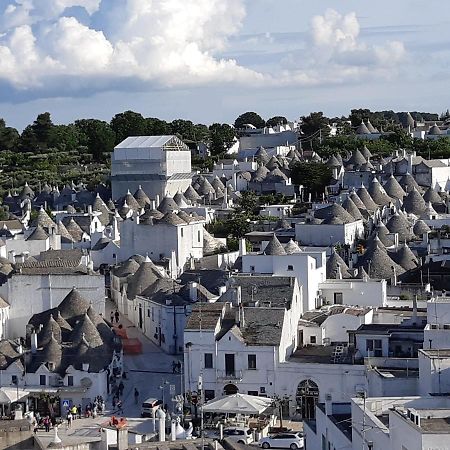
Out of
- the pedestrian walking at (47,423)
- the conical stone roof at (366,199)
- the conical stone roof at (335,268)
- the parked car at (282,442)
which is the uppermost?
the conical stone roof at (366,199)

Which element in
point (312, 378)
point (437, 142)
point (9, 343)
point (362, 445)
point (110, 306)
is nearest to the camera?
point (362, 445)

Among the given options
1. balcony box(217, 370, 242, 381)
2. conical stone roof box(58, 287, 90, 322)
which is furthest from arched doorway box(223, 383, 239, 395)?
conical stone roof box(58, 287, 90, 322)

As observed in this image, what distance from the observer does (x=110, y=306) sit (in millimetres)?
50281

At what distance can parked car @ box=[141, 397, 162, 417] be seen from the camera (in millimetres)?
34506

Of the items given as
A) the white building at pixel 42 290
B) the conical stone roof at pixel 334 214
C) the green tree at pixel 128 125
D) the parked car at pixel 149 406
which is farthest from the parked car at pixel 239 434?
the green tree at pixel 128 125

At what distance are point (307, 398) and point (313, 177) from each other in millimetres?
45393

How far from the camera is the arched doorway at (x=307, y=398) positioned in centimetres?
3500

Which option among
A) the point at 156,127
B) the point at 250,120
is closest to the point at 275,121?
the point at 250,120

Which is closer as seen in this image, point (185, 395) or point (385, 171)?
point (185, 395)

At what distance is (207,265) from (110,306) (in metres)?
6.16

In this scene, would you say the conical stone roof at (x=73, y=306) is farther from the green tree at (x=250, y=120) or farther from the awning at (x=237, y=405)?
the green tree at (x=250, y=120)

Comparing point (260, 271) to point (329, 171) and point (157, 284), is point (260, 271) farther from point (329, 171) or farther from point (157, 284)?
point (329, 171)

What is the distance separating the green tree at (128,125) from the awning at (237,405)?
81.3 metres

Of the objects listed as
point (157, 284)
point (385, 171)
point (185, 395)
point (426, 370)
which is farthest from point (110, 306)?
point (385, 171)
